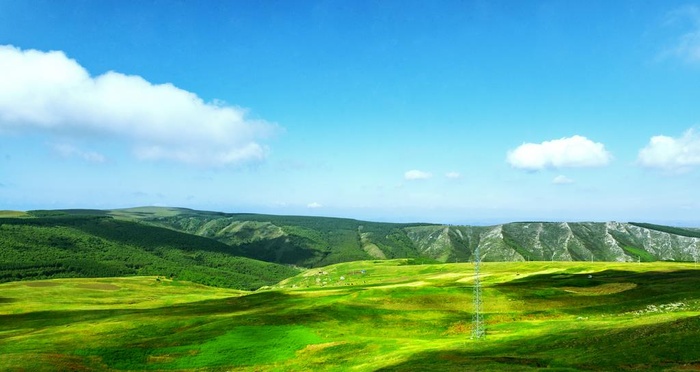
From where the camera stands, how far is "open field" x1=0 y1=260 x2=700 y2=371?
162 ft

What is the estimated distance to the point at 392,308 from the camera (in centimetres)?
10431

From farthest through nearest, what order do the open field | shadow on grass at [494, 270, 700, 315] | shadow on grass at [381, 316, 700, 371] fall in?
shadow on grass at [494, 270, 700, 315]
the open field
shadow on grass at [381, 316, 700, 371]

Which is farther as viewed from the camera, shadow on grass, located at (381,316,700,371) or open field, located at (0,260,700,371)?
open field, located at (0,260,700,371)

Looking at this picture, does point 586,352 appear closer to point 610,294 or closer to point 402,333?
point 402,333

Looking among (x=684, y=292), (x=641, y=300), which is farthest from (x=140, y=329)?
(x=684, y=292)

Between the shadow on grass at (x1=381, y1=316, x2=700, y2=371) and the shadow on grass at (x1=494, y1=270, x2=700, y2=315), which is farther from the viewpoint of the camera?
the shadow on grass at (x1=494, y1=270, x2=700, y2=315)

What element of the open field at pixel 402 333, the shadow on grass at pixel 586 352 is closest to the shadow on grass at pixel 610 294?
the open field at pixel 402 333

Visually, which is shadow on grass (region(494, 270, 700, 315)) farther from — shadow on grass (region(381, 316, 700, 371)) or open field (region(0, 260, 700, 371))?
shadow on grass (region(381, 316, 700, 371))

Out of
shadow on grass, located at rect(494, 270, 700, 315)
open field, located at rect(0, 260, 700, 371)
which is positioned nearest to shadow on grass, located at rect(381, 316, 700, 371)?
open field, located at rect(0, 260, 700, 371)

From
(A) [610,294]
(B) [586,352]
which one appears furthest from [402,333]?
(A) [610,294]

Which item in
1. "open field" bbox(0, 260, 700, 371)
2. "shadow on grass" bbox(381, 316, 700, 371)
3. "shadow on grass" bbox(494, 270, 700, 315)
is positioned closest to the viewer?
"shadow on grass" bbox(381, 316, 700, 371)

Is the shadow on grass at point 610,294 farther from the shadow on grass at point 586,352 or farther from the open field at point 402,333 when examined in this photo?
the shadow on grass at point 586,352

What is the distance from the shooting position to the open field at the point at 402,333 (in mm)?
49469

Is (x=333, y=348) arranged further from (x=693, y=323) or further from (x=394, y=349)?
(x=693, y=323)
